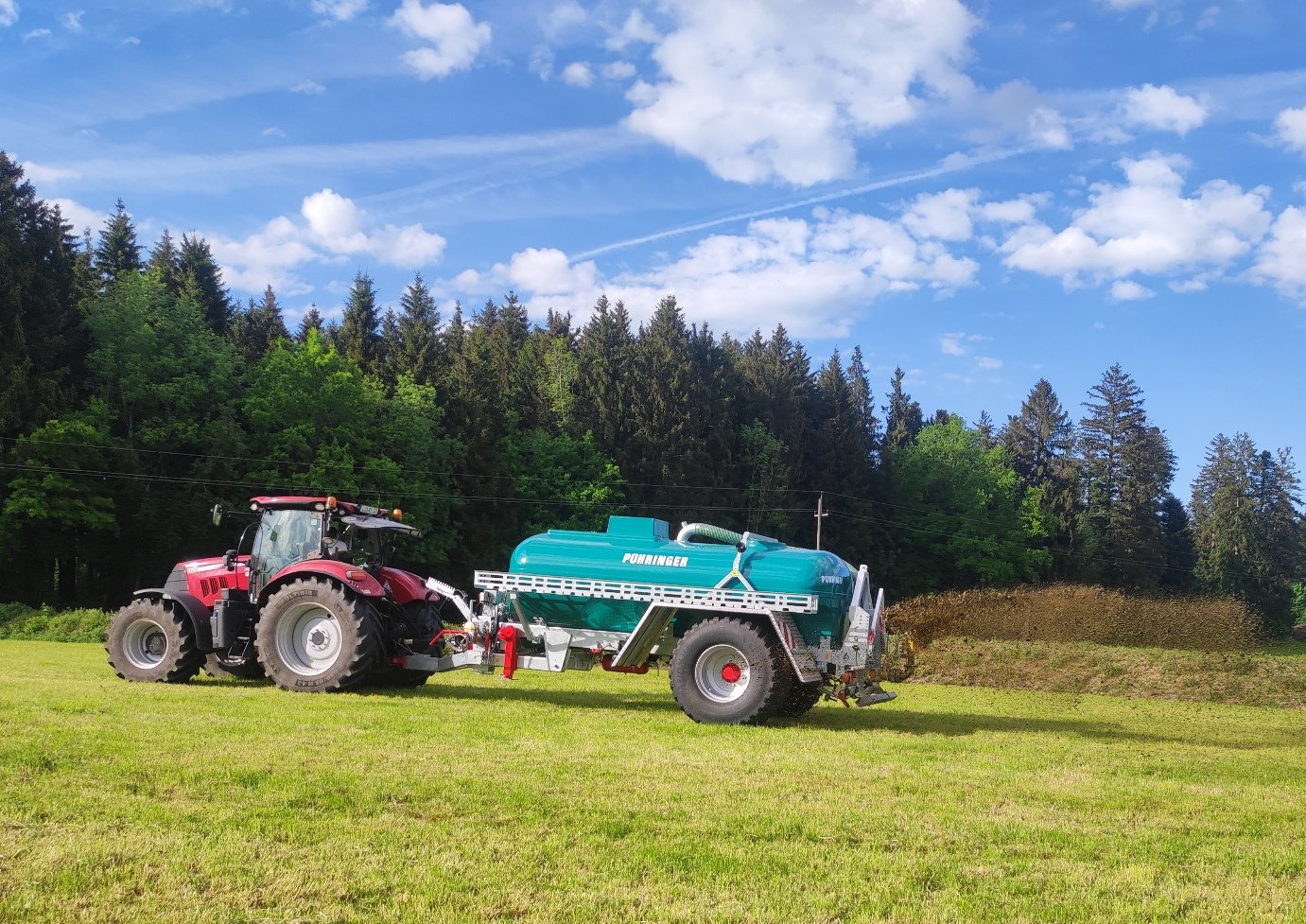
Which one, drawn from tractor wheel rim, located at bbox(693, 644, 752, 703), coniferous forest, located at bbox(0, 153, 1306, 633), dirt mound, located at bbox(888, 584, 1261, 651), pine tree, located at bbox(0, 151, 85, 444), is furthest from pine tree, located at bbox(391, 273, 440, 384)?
tractor wheel rim, located at bbox(693, 644, 752, 703)

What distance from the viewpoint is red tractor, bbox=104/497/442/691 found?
47.7 ft

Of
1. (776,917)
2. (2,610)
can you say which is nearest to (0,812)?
(776,917)

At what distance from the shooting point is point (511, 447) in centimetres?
5966

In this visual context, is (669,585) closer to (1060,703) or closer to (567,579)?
(567,579)

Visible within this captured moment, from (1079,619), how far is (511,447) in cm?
3407

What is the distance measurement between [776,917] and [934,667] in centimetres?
2118

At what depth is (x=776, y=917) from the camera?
523 centimetres

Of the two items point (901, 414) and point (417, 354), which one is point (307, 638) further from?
point (901, 414)

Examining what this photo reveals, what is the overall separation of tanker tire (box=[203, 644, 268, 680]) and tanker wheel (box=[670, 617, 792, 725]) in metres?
5.82

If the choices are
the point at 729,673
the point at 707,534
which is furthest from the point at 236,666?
the point at 729,673

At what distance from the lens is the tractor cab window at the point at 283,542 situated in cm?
1577

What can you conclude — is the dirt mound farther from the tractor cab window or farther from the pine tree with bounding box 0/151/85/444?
the pine tree with bounding box 0/151/85/444

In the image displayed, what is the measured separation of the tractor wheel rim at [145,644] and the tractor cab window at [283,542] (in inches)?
60.3

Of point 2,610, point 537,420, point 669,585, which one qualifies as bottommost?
point 2,610
